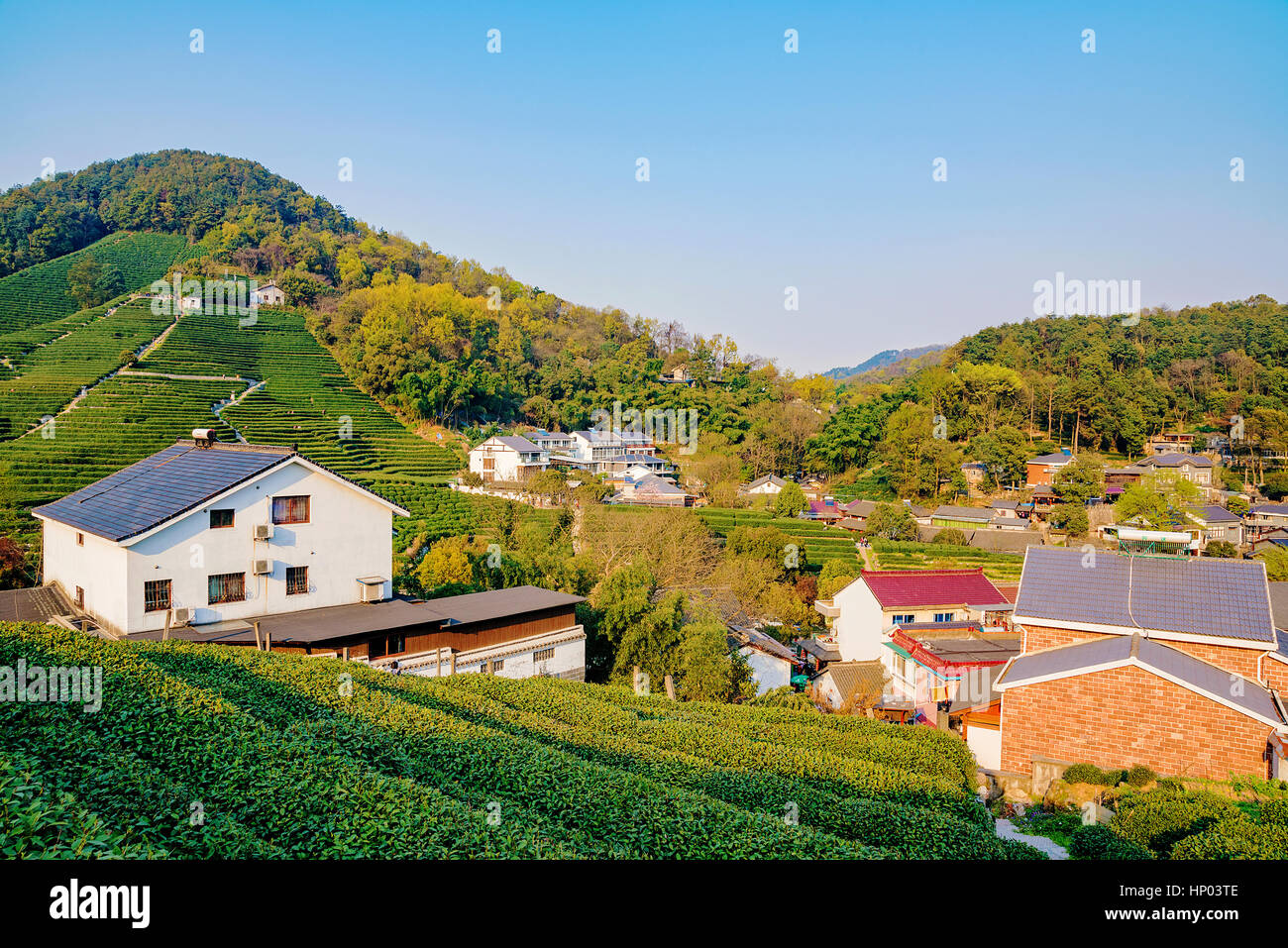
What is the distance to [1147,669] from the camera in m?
11.3

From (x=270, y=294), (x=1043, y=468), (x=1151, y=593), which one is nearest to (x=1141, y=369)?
(x=1043, y=468)

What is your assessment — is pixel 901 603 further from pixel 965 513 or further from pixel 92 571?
pixel 965 513

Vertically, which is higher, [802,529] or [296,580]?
[296,580]

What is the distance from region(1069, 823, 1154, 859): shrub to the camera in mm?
7516

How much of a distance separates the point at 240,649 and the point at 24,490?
823 inches

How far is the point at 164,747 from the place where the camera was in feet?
18.9

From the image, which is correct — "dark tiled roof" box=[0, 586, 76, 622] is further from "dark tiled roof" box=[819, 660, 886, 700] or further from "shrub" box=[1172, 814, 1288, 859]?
"dark tiled roof" box=[819, 660, 886, 700]

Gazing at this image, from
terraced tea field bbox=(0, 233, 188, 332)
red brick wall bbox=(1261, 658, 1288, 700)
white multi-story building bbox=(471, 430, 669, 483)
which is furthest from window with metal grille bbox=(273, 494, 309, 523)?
terraced tea field bbox=(0, 233, 188, 332)

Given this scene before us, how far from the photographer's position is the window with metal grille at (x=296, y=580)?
14133mm

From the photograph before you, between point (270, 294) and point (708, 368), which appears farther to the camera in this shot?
point (708, 368)

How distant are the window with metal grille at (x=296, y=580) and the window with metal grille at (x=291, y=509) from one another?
898 millimetres

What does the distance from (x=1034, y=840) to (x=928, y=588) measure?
593 inches

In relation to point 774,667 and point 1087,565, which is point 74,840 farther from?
point 774,667
